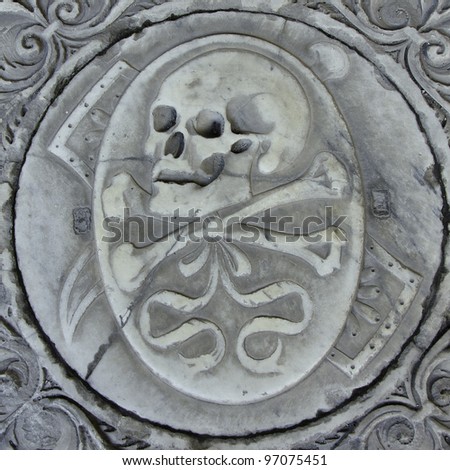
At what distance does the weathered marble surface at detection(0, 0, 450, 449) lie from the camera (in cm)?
230

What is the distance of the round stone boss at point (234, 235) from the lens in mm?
2299

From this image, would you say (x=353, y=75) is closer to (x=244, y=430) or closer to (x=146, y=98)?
(x=146, y=98)

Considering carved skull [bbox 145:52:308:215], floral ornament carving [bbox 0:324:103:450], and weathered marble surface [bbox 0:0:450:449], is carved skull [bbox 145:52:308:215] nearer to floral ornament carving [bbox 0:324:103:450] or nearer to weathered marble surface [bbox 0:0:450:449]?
weathered marble surface [bbox 0:0:450:449]

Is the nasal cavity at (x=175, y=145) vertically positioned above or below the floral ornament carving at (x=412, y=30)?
below

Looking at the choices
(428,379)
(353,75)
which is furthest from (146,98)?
(428,379)

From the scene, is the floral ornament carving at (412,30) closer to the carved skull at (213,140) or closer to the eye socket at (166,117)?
the carved skull at (213,140)

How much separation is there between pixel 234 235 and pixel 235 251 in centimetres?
5

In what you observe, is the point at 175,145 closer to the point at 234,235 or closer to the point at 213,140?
the point at 213,140

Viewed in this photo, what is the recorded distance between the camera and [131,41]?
241cm

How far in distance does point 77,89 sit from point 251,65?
1.99 feet

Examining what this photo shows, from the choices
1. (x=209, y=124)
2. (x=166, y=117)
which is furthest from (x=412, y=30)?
(x=166, y=117)

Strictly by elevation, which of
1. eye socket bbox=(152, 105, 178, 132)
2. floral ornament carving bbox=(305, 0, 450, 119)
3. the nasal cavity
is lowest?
the nasal cavity

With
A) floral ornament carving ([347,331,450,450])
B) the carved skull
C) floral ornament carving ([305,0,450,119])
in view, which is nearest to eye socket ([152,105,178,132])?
the carved skull

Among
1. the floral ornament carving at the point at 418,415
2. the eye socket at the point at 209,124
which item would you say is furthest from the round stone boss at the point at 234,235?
the floral ornament carving at the point at 418,415
